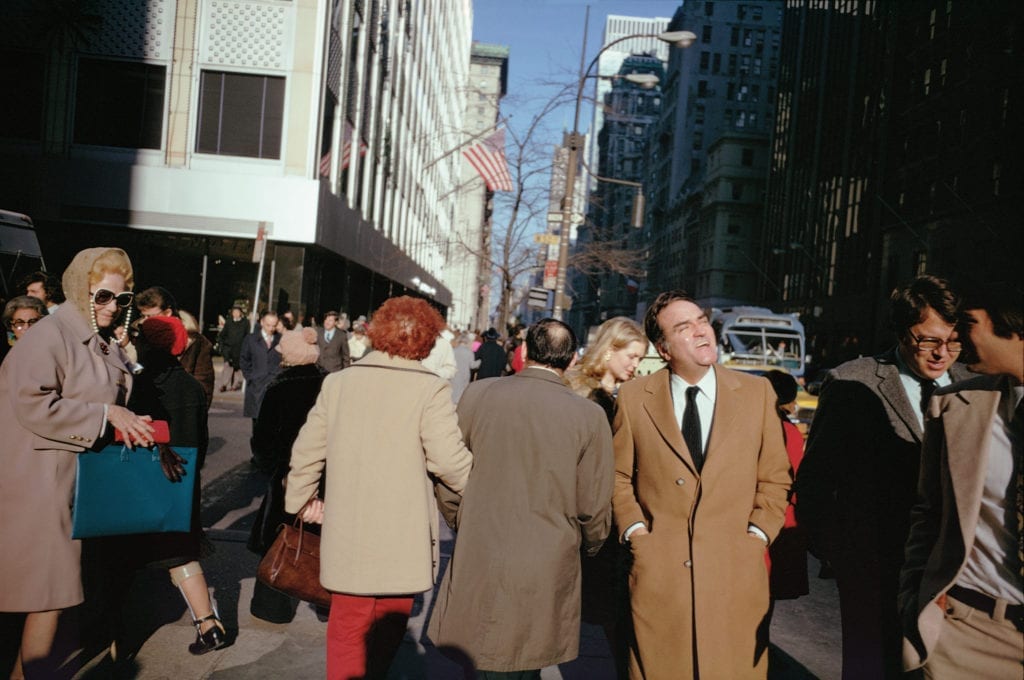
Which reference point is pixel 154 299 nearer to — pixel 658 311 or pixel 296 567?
pixel 296 567

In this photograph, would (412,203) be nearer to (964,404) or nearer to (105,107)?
(105,107)

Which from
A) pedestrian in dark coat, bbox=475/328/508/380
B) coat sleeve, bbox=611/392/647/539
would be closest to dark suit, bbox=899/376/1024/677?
coat sleeve, bbox=611/392/647/539

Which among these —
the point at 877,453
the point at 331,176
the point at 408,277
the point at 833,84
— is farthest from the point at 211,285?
the point at 833,84

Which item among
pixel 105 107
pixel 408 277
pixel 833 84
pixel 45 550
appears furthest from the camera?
pixel 833 84

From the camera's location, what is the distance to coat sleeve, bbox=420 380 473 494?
3.46 metres

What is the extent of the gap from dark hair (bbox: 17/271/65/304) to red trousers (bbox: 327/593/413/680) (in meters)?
4.48

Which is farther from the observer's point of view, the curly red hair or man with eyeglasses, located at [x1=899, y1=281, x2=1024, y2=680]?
the curly red hair

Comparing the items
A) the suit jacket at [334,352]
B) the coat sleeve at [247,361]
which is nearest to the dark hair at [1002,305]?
the coat sleeve at [247,361]

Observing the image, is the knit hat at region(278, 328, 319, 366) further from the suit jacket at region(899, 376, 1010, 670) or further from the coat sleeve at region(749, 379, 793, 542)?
the suit jacket at region(899, 376, 1010, 670)

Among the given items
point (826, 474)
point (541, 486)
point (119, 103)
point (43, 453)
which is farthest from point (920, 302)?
point (119, 103)

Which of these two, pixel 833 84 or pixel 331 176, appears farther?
pixel 833 84

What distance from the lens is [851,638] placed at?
348 centimetres

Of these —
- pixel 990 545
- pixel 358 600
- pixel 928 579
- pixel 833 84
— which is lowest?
pixel 358 600

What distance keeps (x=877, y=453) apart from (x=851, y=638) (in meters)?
0.86
